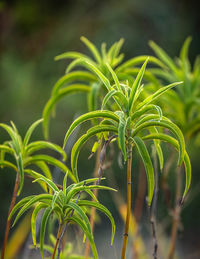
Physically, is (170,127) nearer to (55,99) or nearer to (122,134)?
(122,134)

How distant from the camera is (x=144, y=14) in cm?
413

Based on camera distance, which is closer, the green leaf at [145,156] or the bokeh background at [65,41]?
the green leaf at [145,156]

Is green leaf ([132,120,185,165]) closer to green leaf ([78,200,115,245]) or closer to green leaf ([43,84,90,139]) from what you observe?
green leaf ([78,200,115,245])

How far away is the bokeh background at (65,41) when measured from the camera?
338 cm

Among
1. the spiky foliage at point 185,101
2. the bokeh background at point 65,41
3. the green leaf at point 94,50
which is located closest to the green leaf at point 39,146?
the green leaf at point 94,50

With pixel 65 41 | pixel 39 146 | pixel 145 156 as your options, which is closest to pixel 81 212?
pixel 145 156

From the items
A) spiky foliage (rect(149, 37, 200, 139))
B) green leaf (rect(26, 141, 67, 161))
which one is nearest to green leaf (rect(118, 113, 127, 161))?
green leaf (rect(26, 141, 67, 161))

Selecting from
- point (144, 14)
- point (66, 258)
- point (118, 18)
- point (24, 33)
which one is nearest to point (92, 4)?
point (118, 18)

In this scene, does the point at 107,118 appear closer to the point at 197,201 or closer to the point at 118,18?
the point at 197,201

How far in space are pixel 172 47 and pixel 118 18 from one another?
0.65 metres

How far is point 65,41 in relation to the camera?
3.81m

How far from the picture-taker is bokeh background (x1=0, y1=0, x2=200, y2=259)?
11.1 feet

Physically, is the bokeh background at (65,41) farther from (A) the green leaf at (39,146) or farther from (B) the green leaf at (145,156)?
(B) the green leaf at (145,156)

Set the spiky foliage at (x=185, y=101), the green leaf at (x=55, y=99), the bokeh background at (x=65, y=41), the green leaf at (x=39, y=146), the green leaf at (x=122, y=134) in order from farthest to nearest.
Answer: the bokeh background at (x=65, y=41) < the spiky foliage at (x=185, y=101) < the green leaf at (x=55, y=99) < the green leaf at (x=39, y=146) < the green leaf at (x=122, y=134)
